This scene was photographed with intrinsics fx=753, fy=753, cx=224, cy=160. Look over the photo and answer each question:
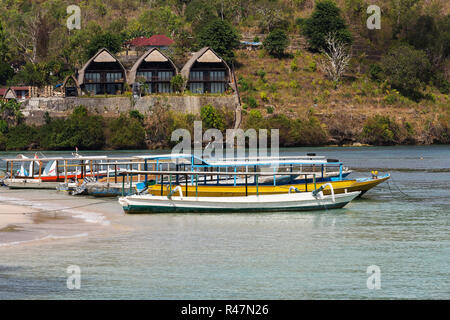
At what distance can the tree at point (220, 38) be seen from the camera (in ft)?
433

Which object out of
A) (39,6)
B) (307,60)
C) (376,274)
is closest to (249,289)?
(376,274)

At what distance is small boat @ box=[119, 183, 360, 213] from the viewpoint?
4050 cm

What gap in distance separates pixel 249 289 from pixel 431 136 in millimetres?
110104

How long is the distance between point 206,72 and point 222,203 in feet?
288

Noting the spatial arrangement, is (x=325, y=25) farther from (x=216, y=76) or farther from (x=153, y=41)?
(x=153, y=41)

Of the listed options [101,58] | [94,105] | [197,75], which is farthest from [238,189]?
[197,75]

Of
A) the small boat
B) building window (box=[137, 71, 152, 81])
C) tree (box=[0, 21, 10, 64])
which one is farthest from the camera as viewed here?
tree (box=[0, 21, 10, 64])

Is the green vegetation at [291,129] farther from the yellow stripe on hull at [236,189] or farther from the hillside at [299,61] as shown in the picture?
the yellow stripe on hull at [236,189]

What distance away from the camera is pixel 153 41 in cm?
14012

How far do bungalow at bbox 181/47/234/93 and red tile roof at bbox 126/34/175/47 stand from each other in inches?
503

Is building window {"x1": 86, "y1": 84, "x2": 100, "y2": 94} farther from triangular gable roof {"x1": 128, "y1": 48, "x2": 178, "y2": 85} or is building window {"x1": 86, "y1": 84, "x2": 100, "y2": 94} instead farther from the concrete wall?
triangular gable roof {"x1": 128, "y1": 48, "x2": 178, "y2": 85}

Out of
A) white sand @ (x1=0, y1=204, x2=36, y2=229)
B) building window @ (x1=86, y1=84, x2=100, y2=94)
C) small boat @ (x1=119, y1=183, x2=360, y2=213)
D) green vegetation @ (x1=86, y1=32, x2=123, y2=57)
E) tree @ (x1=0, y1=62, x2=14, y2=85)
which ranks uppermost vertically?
green vegetation @ (x1=86, y1=32, x2=123, y2=57)

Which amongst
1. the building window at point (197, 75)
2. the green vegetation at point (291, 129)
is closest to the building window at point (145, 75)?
the building window at point (197, 75)

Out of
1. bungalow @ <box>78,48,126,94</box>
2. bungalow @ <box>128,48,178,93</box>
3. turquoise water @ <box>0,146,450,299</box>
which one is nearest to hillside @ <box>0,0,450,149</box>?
bungalow @ <box>128,48,178,93</box>
